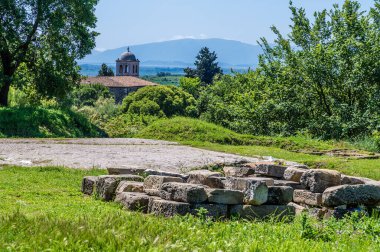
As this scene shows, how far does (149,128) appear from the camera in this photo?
1966 cm

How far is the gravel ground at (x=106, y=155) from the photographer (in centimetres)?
1184

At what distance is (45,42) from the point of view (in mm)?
24203

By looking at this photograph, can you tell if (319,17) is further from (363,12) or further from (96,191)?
(96,191)

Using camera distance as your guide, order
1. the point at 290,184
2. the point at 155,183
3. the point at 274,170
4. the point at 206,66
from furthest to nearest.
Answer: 1. the point at 206,66
2. the point at 274,170
3. the point at 290,184
4. the point at 155,183

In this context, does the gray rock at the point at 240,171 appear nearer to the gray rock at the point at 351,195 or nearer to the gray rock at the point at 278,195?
the gray rock at the point at 278,195

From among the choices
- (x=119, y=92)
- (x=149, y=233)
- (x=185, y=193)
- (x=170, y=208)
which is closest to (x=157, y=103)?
(x=185, y=193)

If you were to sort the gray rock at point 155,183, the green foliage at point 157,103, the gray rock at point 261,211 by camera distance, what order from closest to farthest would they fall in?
the gray rock at point 261,211 → the gray rock at point 155,183 → the green foliage at point 157,103

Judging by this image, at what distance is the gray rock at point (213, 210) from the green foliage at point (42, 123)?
515 inches

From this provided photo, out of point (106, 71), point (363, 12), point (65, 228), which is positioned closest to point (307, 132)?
point (363, 12)

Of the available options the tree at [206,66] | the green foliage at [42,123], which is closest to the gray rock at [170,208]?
the green foliage at [42,123]

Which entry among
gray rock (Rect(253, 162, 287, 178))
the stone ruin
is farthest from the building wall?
the stone ruin

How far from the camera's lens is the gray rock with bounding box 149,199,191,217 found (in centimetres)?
666

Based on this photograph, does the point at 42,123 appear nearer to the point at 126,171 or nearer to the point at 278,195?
the point at 126,171

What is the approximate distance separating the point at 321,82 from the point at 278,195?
56.7 ft
